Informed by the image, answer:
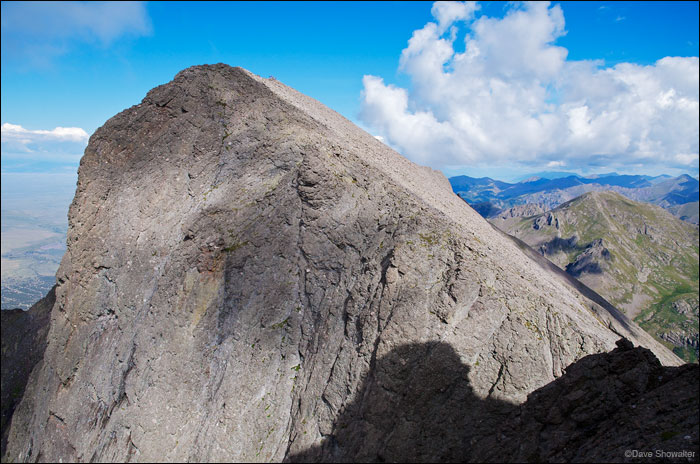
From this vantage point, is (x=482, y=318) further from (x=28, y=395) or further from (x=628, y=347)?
(x=28, y=395)

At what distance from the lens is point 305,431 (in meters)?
17.5

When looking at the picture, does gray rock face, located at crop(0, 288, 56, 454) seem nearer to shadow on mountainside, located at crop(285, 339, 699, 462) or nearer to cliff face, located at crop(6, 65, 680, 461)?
cliff face, located at crop(6, 65, 680, 461)

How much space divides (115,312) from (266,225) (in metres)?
12.3

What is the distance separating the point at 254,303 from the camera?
806 inches

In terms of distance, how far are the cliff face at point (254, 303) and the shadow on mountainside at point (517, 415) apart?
0.16 metres

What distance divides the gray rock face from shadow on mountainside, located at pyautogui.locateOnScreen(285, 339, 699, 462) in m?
34.3

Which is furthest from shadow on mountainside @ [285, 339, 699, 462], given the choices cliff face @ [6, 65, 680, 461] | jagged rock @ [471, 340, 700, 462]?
cliff face @ [6, 65, 680, 461]

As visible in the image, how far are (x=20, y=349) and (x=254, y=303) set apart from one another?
3893 centimetres

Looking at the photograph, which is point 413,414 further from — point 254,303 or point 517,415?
point 254,303

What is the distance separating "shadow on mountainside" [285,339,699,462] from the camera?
37.2ft

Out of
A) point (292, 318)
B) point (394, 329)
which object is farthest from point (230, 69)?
point (394, 329)

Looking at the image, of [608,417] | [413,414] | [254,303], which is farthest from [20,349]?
[608,417]

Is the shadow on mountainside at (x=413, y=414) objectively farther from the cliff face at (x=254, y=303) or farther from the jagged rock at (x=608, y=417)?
the jagged rock at (x=608, y=417)

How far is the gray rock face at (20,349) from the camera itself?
110ft
